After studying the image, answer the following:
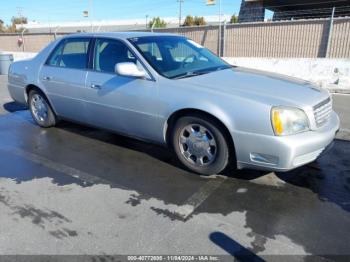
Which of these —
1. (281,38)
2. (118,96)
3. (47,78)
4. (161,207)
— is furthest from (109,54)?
(281,38)

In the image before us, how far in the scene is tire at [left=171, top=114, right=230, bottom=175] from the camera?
3742mm

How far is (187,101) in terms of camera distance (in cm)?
381

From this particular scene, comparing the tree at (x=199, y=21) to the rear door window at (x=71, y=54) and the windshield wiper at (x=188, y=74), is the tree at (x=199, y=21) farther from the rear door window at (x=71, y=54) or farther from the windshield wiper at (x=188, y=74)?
the windshield wiper at (x=188, y=74)

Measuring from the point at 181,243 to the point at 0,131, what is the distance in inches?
174

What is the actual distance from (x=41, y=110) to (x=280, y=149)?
4.22 m

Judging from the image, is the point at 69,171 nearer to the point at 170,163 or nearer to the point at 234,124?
the point at 170,163

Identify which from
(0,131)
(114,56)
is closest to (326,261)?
(114,56)

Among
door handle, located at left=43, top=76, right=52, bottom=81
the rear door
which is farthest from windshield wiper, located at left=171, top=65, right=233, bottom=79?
door handle, located at left=43, top=76, right=52, bottom=81

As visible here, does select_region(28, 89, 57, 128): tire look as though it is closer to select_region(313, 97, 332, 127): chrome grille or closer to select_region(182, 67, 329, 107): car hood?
select_region(182, 67, 329, 107): car hood

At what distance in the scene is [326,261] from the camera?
2.53 m

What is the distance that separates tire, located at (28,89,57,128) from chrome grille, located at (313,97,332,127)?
162 inches

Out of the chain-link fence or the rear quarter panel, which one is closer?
the rear quarter panel

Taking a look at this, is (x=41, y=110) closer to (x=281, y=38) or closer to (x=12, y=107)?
(x=12, y=107)

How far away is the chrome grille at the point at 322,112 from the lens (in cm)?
354
